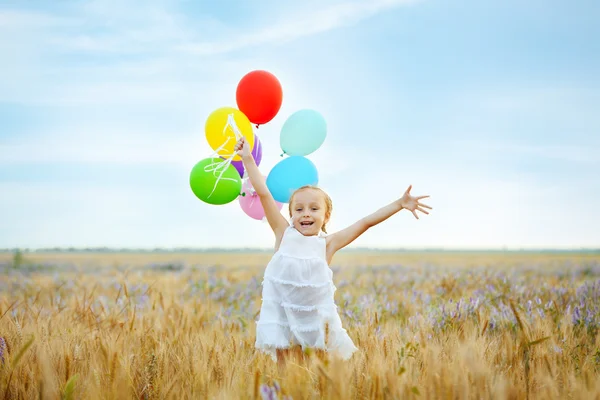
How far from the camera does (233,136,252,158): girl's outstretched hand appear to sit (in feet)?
13.7

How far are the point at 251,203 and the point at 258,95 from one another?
3.51 feet

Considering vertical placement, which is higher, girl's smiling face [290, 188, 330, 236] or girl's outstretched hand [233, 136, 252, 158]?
girl's outstretched hand [233, 136, 252, 158]

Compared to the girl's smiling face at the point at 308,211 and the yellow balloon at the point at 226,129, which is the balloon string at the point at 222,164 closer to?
the yellow balloon at the point at 226,129

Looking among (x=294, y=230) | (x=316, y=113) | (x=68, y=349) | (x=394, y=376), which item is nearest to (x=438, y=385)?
(x=394, y=376)

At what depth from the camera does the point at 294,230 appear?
4004mm

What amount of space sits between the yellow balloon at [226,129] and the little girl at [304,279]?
0.71m

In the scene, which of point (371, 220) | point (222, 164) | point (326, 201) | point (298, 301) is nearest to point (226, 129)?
point (222, 164)

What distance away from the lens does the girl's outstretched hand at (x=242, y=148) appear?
418 centimetres

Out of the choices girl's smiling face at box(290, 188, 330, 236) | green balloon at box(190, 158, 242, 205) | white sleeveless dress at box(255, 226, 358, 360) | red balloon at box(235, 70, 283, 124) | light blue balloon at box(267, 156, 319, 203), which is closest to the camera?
white sleeveless dress at box(255, 226, 358, 360)

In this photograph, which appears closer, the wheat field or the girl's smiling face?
the wheat field

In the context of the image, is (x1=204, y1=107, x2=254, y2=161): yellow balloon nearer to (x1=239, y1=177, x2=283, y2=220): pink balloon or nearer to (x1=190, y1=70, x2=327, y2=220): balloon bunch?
(x1=190, y1=70, x2=327, y2=220): balloon bunch


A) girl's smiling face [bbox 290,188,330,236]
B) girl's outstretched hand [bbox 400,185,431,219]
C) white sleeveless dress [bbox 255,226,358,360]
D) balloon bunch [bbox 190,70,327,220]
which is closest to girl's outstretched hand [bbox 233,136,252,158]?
balloon bunch [bbox 190,70,327,220]

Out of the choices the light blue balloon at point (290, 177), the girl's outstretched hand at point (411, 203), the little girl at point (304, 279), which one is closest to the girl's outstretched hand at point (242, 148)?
the little girl at point (304, 279)

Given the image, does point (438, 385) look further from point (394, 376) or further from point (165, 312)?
point (165, 312)
